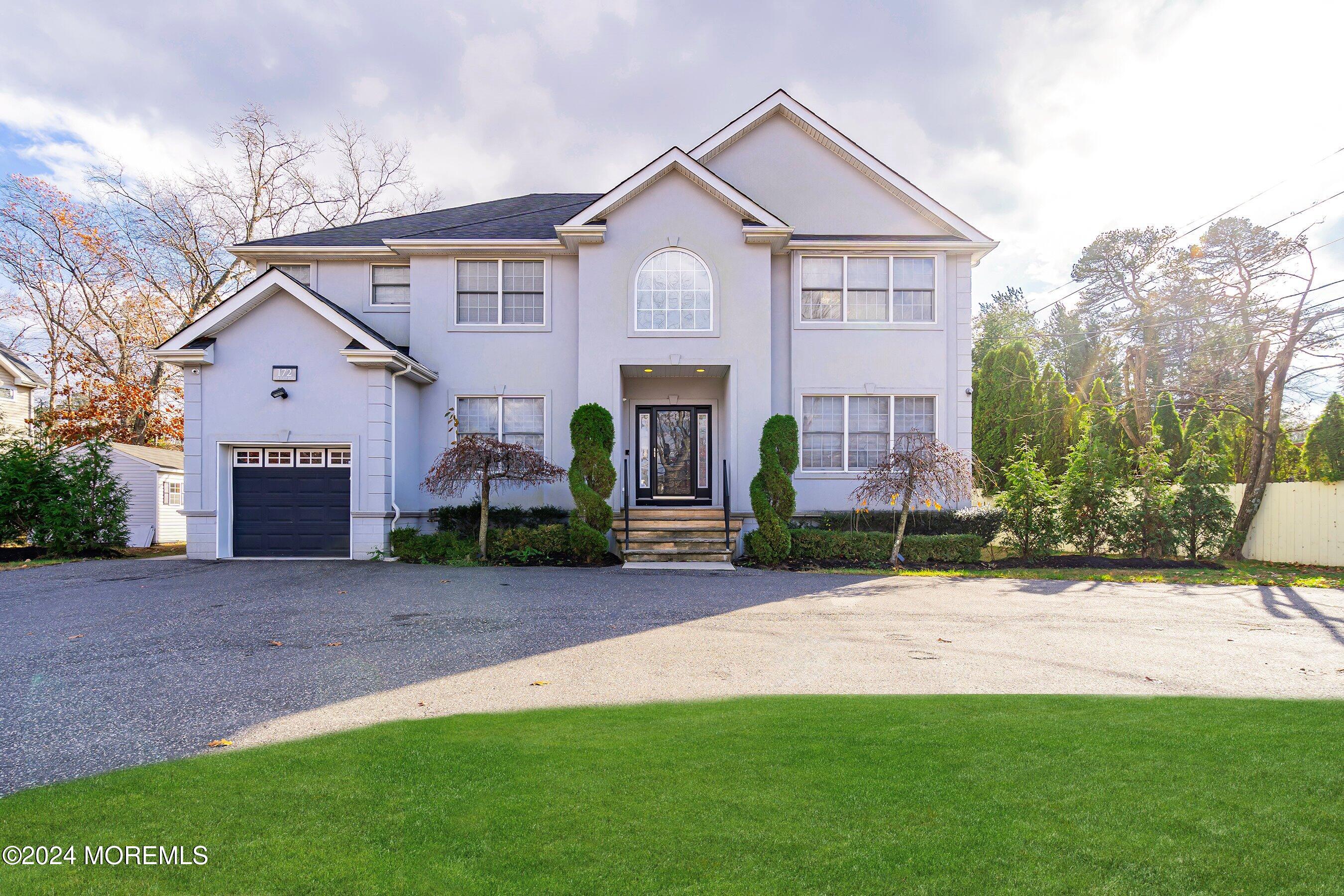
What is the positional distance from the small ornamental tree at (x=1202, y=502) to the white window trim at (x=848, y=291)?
5.55m

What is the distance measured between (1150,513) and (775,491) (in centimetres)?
738

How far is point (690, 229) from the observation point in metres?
14.3

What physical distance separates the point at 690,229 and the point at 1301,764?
1279 centimetres

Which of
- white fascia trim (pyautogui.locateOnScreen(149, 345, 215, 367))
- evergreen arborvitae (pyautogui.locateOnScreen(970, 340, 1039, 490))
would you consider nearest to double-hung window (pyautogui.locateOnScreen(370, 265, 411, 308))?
white fascia trim (pyautogui.locateOnScreen(149, 345, 215, 367))

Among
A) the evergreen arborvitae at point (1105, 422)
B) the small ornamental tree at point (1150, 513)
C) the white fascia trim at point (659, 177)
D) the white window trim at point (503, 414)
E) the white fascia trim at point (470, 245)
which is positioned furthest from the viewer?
the evergreen arborvitae at point (1105, 422)

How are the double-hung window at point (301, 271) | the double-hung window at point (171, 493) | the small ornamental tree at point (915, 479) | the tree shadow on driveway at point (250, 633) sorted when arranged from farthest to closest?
the double-hung window at point (171, 493), the double-hung window at point (301, 271), the small ornamental tree at point (915, 479), the tree shadow on driveway at point (250, 633)

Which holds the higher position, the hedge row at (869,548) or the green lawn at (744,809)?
the green lawn at (744,809)

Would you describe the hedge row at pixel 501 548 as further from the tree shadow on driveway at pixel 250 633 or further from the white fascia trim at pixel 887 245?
the white fascia trim at pixel 887 245

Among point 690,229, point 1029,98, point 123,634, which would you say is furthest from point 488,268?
point 1029,98

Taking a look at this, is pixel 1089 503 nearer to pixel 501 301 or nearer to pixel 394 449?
pixel 501 301

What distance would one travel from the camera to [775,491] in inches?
518

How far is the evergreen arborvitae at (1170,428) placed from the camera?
60.4ft

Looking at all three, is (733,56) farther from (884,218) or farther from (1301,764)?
(1301,764)

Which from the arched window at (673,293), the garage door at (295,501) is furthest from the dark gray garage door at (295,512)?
the arched window at (673,293)
